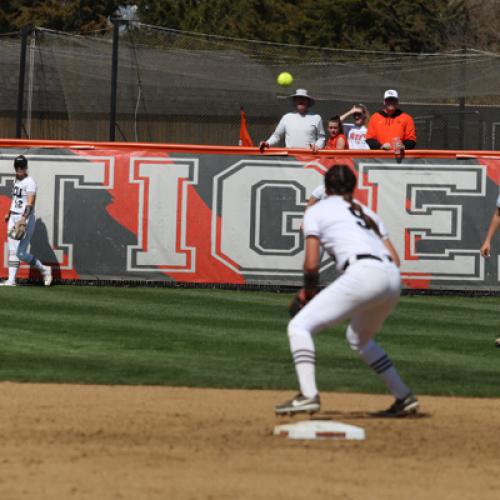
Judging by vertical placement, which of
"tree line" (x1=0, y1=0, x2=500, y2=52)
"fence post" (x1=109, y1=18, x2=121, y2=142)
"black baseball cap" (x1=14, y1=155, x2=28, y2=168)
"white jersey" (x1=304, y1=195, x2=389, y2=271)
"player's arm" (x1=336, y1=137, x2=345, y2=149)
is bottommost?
"white jersey" (x1=304, y1=195, x2=389, y2=271)

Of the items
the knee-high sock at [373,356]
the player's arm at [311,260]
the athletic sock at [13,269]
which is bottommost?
the athletic sock at [13,269]

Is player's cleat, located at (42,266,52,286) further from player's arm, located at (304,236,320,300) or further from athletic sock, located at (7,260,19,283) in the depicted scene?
player's arm, located at (304,236,320,300)

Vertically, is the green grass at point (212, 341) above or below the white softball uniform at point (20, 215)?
below

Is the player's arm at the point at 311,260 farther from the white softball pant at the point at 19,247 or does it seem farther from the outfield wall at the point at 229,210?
the white softball pant at the point at 19,247

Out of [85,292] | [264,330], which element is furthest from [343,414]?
[85,292]

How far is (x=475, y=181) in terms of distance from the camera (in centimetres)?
1859

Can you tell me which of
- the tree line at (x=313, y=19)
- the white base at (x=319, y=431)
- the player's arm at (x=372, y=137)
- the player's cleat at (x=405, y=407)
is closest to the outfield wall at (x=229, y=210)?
the player's arm at (x=372, y=137)

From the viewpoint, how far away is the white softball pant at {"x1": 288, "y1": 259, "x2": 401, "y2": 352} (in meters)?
8.68

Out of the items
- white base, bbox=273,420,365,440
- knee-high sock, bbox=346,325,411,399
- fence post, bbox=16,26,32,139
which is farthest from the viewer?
fence post, bbox=16,26,32,139

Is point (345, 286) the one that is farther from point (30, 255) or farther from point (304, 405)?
point (30, 255)

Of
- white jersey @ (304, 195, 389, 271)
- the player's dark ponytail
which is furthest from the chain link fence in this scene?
white jersey @ (304, 195, 389, 271)

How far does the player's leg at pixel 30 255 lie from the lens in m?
18.2

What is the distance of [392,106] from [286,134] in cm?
161

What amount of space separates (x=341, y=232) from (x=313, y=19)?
43.8 meters
